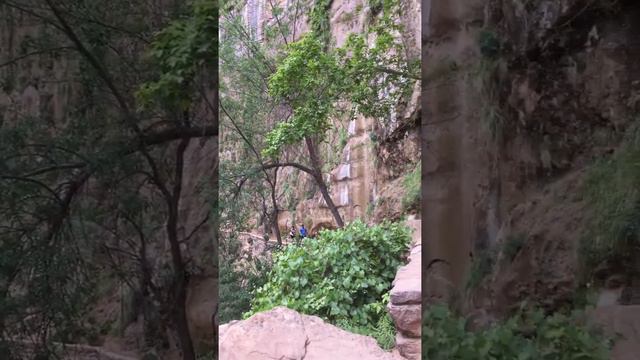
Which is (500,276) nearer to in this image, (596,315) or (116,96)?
(596,315)

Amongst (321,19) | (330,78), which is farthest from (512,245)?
(321,19)

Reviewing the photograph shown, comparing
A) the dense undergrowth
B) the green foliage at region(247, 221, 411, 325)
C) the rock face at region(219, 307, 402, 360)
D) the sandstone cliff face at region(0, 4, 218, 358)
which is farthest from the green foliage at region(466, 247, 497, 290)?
the green foliage at region(247, 221, 411, 325)

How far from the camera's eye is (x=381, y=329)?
814cm

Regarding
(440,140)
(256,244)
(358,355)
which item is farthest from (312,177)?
(440,140)

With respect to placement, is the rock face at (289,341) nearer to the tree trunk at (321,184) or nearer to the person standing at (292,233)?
the tree trunk at (321,184)

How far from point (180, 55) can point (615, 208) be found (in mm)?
978

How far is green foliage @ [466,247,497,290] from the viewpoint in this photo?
5.24 ft

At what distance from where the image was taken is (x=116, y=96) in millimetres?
1506

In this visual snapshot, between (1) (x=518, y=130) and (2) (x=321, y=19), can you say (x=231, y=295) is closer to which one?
(2) (x=321, y=19)

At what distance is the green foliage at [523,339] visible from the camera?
1463 millimetres

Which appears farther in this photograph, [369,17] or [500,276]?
[369,17]

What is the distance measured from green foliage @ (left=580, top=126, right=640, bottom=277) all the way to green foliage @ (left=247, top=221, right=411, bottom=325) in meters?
7.17

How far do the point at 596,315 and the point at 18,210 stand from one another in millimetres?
1257

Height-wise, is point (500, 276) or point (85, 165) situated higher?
point (85, 165)
